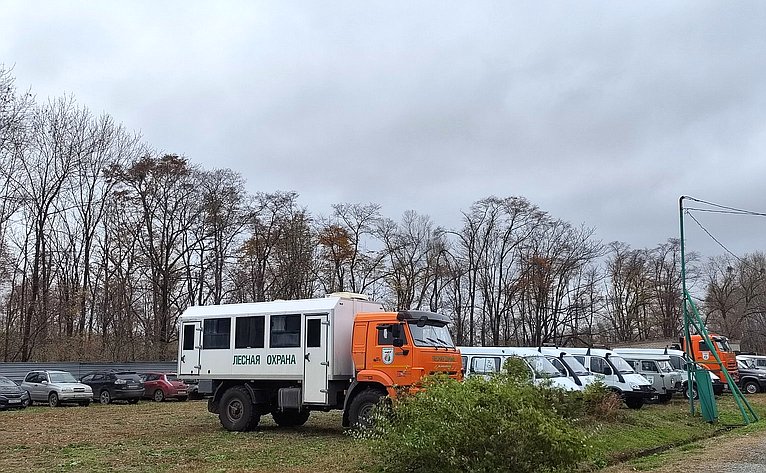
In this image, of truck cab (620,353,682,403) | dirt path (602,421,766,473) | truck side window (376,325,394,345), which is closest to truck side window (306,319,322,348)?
truck side window (376,325,394,345)

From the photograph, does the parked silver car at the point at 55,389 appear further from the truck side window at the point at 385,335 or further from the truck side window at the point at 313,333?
the truck side window at the point at 385,335

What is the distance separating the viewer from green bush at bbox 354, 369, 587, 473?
32.8 ft

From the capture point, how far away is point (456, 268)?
62.4m

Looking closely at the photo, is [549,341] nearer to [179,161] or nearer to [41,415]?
[179,161]

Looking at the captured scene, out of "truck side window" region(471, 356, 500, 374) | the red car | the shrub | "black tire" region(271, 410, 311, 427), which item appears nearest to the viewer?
the shrub

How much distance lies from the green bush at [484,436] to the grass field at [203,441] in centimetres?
206

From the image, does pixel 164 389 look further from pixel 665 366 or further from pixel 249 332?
pixel 665 366

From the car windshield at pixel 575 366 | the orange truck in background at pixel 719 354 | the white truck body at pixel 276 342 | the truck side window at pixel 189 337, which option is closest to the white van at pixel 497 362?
the car windshield at pixel 575 366

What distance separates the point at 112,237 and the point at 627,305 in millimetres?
42489

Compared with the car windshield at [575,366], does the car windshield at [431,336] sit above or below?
above

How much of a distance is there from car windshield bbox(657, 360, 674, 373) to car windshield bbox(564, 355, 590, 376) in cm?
687

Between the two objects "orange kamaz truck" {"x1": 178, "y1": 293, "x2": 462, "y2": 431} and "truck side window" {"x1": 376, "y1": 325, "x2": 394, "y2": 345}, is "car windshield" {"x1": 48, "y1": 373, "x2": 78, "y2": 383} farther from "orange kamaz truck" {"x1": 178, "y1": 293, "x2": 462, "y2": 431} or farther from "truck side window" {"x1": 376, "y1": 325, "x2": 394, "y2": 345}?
"truck side window" {"x1": 376, "y1": 325, "x2": 394, "y2": 345}

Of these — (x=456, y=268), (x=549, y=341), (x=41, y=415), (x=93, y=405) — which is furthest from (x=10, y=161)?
(x=549, y=341)

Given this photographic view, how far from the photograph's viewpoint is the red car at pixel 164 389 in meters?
34.7
